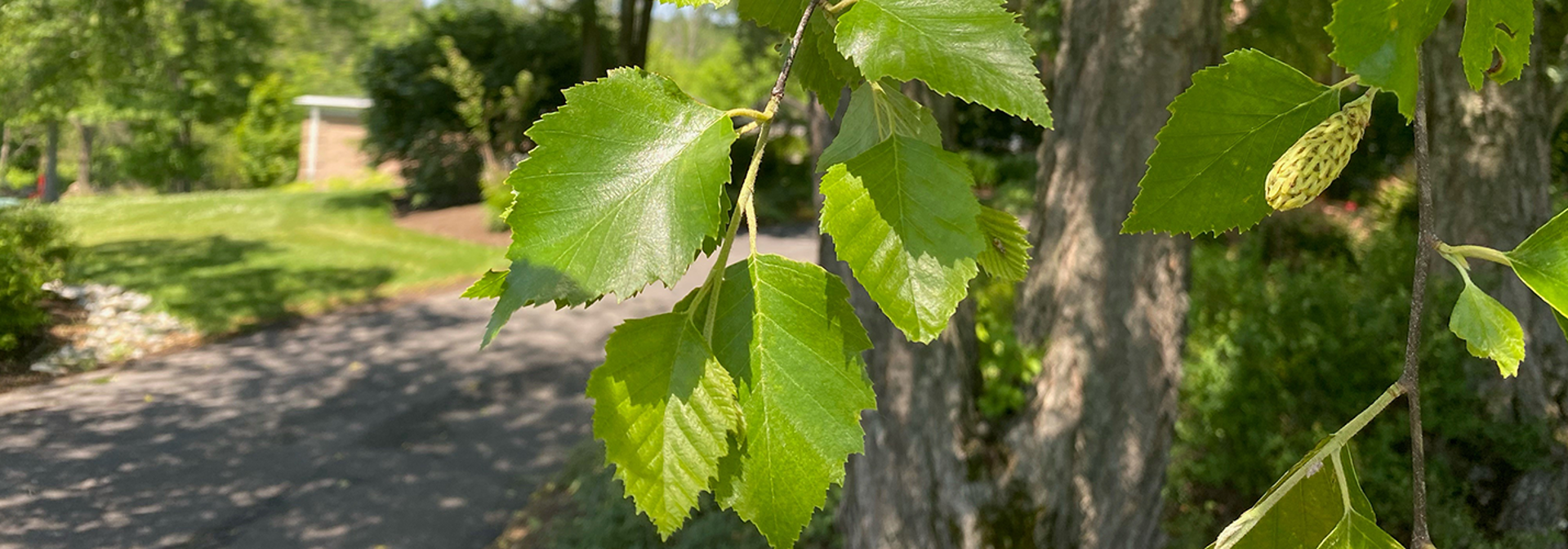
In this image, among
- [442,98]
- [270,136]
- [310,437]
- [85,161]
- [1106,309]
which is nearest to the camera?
[1106,309]

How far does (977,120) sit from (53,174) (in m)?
10.7

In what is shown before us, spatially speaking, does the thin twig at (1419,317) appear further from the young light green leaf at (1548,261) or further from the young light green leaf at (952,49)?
the young light green leaf at (952,49)

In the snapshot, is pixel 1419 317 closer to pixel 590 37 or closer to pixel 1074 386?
pixel 1074 386

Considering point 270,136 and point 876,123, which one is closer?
point 876,123

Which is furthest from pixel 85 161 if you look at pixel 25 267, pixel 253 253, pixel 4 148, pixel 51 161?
pixel 25 267

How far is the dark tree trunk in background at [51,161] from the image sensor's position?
6.95 meters

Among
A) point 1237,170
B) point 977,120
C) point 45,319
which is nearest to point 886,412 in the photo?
point 1237,170

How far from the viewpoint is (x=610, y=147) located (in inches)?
17.0

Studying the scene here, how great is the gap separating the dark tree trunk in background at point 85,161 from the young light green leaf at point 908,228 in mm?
12975

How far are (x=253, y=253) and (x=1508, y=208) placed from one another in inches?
409

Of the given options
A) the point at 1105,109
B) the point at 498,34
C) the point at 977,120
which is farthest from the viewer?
the point at 498,34

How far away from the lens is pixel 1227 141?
510mm

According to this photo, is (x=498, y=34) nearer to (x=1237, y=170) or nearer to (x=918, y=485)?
(x=918, y=485)

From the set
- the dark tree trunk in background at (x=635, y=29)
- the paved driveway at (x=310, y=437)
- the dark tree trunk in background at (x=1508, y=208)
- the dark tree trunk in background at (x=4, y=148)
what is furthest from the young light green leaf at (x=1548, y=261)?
the dark tree trunk in background at (x=635, y=29)
